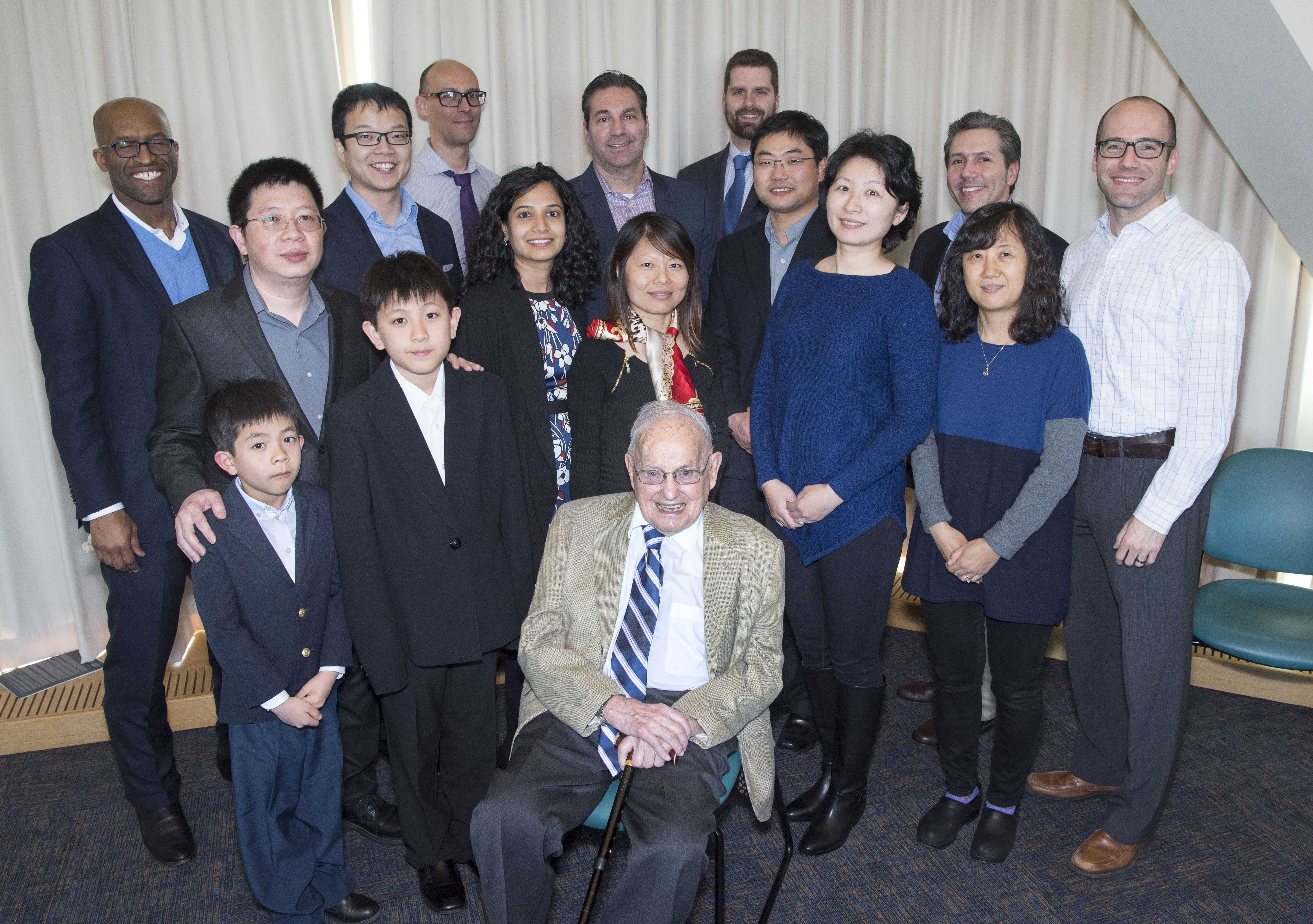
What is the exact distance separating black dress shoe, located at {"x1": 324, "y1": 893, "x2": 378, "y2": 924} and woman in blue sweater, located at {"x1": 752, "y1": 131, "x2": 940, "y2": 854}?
1.25m

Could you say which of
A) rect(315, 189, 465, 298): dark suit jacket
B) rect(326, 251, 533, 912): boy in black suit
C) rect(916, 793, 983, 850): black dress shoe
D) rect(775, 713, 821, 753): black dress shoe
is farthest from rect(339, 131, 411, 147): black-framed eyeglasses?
rect(916, 793, 983, 850): black dress shoe

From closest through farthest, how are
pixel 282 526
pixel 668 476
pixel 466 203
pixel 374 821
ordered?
pixel 668 476 → pixel 282 526 → pixel 374 821 → pixel 466 203

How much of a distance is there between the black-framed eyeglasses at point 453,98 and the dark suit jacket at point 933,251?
1829 millimetres

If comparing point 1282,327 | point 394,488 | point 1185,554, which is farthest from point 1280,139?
point 394,488

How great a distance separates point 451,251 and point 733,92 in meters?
1.49

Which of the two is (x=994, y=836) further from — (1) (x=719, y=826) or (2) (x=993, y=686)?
(1) (x=719, y=826)

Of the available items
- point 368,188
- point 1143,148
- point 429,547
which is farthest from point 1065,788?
point 368,188

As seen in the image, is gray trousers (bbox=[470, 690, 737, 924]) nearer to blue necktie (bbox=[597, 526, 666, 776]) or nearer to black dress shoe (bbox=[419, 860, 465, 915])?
blue necktie (bbox=[597, 526, 666, 776])

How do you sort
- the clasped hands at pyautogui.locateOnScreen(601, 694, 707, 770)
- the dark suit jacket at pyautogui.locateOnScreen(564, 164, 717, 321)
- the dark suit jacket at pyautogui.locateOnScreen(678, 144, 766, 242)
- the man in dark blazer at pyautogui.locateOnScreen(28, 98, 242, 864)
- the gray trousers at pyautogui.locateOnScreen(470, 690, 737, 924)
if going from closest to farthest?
1. the gray trousers at pyautogui.locateOnScreen(470, 690, 737, 924)
2. the clasped hands at pyautogui.locateOnScreen(601, 694, 707, 770)
3. the man in dark blazer at pyautogui.locateOnScreen(28, 98, 242, 864)
4. the dark suit jacket at pyautogui.locateOnScreen(564, 164, 717, 321)
5. the dark suit jacket at pyautogui.locateOnScreen(678, 144, 766, 242)

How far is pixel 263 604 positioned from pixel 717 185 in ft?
8.96

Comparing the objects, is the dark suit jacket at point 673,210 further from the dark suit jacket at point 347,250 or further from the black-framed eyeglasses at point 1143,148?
the black-framed eyeglasses at point 1143,148

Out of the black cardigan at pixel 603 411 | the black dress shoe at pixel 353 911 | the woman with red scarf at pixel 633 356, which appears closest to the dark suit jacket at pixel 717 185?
the woman with red scarf at pixel 633 356

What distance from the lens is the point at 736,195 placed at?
13.2 feet

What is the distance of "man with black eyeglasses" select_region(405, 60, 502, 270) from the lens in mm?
3688
